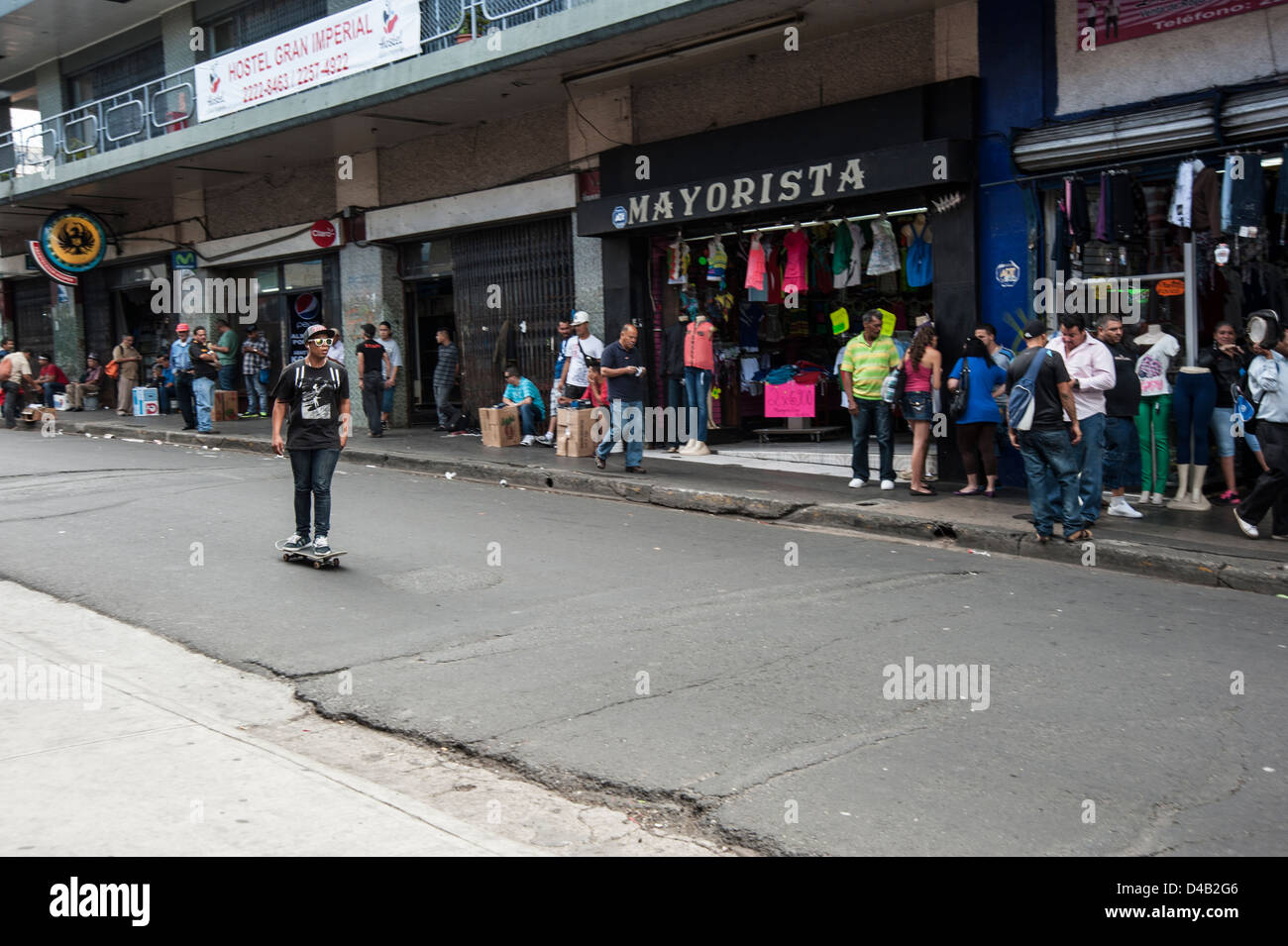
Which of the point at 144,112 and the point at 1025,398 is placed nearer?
the point at 1025,398

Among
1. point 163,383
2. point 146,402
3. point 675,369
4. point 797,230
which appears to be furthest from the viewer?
point 163,383

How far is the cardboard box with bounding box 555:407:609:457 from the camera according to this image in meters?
15.8

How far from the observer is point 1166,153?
11.2m

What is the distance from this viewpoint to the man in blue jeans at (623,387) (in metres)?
14.1

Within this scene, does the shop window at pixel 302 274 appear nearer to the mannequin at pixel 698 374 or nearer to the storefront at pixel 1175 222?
the mannequin at pixel 698 374

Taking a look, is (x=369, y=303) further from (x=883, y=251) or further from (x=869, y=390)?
(x=869, y=390)

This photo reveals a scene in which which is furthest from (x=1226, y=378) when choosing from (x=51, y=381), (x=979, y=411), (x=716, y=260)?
(x=51, y=381)

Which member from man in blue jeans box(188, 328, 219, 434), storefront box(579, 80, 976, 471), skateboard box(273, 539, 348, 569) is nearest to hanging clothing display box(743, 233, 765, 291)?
storefront box(579, 80, 976, 471)

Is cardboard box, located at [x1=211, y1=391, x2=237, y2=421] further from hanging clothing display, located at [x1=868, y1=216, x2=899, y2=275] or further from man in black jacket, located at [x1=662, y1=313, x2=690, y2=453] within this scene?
hanging clothing display, located at [x1=868, y1=216, x2=899, y2=275]

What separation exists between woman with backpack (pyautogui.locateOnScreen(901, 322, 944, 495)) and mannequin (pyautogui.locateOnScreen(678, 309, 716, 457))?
3.62 meters

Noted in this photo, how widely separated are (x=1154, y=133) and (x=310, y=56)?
12.7 metres

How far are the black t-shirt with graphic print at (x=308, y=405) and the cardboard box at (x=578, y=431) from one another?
21.9 ft

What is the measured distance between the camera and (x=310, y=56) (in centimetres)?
1814
